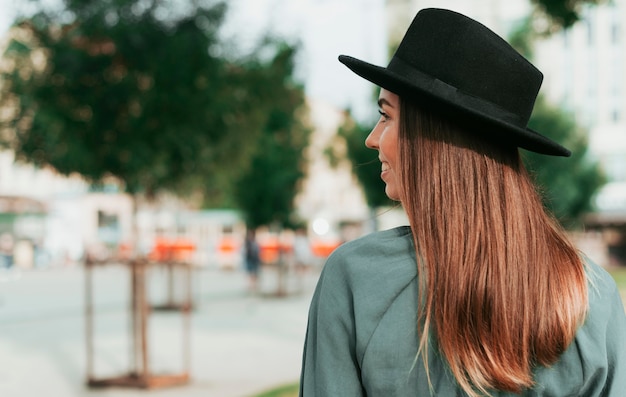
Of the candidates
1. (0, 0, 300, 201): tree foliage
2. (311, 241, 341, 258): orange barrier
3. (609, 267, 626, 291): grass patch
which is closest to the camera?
(0, 0, 300, 201): tree foliage

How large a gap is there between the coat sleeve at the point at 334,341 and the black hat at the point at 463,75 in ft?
1.16

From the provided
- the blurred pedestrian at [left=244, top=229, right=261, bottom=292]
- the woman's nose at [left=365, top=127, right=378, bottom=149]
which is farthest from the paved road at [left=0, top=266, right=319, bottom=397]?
the woman's nose at [left=365, top=127, right=378, bottom=149]

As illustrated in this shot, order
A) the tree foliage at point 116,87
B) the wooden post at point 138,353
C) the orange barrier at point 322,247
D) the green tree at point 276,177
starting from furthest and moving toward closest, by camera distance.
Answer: the orange barrier at point 322,247
the green tree at point 276,177
the wooden post at point 138,353
the tree foliage at point 116,87

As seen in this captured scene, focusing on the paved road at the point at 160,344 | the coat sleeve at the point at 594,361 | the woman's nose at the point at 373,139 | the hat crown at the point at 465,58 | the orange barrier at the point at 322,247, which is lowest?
the paved road at the point at 160,344

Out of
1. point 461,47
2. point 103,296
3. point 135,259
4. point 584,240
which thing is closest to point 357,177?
point 103,296

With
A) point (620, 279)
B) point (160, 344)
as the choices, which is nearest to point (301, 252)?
point (620, 279)

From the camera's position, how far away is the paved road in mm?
8562

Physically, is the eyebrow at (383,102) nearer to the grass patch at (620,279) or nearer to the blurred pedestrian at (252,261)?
the grass patch at (620,279)

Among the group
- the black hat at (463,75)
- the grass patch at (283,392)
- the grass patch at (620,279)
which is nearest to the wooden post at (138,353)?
the grass patch at (283,392)

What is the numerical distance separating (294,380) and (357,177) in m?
26.0

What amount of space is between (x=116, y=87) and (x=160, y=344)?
5.07 m

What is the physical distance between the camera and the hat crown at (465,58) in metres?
1.52

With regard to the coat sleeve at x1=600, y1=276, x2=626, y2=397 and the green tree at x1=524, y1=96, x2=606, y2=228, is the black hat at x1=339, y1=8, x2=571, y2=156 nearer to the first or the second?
the coat sleeve at x1=600, y1=276, x2=626, y2=397

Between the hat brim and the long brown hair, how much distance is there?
31mm
